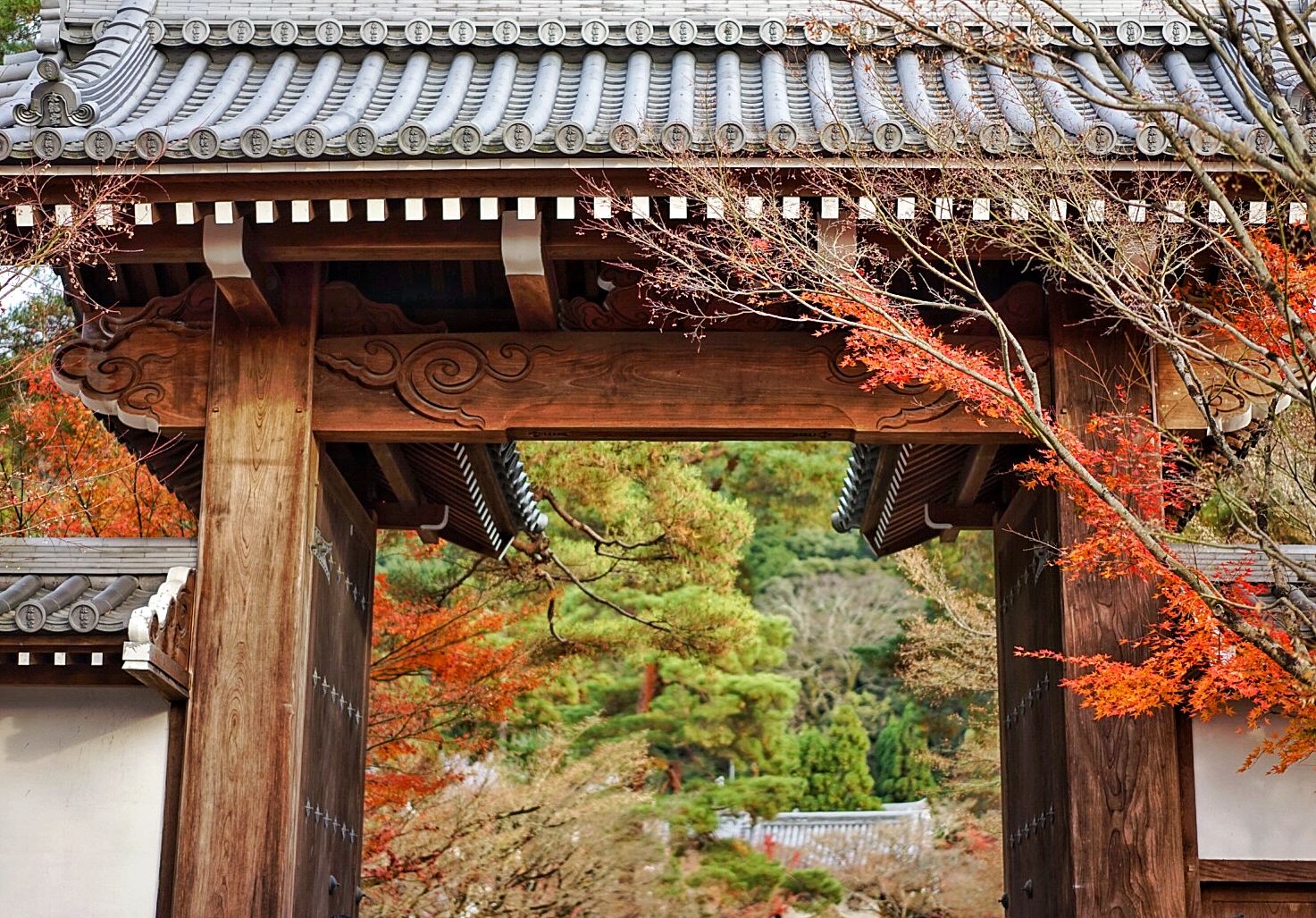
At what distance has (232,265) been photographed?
6398 mm

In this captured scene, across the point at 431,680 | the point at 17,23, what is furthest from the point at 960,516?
the point at 17,23

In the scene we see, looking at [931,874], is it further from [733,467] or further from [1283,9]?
[1283,9]

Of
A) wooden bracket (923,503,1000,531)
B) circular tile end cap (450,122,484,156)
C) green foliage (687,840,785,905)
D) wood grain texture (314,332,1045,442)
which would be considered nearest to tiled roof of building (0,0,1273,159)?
circular tile end cap (450,122,484,156)

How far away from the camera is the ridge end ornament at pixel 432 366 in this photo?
22.6 ft

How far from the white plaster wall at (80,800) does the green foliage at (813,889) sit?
475 inches

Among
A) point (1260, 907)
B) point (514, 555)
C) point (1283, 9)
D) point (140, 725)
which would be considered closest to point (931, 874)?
point (514, 555)

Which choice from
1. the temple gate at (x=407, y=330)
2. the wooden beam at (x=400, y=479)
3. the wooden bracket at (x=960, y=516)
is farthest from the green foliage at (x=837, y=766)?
the temple gate at (x=407, y=330)

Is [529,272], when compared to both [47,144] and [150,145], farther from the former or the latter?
[47,144]

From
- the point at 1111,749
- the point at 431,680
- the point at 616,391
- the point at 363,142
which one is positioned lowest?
the point at 1111,749

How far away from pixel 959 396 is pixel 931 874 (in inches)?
474

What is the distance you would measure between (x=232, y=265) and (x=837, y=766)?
1788 cm

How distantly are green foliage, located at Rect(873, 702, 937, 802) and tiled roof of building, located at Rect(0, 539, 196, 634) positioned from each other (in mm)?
16725

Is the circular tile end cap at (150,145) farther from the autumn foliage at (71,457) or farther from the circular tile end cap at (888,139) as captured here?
the autumn foliage at (71,457)

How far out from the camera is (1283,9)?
447 cm
